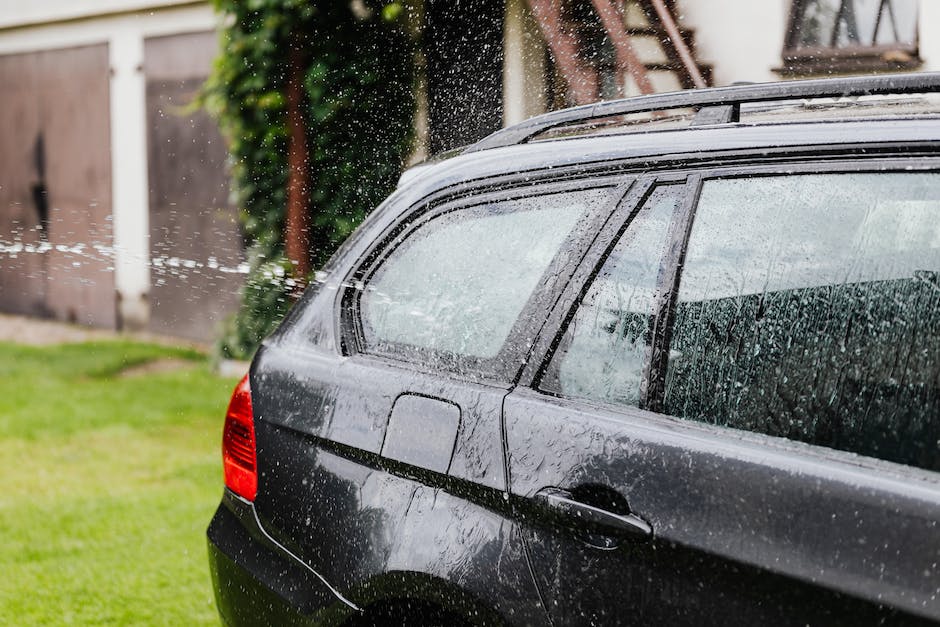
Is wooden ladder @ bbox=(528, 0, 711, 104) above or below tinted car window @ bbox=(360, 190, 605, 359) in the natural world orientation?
above

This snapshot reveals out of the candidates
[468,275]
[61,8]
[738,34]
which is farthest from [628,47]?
[61,8]

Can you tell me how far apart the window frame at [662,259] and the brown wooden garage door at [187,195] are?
26.5 feet

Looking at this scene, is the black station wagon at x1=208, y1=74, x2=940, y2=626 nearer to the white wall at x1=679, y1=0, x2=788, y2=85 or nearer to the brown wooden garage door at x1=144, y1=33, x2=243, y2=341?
the white wall at x1=679, y1=0, x2=788, y2=85

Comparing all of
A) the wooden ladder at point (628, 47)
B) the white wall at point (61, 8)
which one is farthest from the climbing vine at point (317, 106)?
the white wall at point (61, 8)

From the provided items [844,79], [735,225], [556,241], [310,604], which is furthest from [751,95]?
[310,604]

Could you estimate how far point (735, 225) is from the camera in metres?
1.86

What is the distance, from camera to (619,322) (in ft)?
6.38

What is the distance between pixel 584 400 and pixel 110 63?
1071 cm

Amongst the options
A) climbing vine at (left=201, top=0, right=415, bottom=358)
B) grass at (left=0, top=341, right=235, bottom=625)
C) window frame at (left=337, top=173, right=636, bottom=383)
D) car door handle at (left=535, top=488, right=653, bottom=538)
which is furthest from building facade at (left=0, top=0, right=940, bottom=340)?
car door handle at (left=535, top=488, right=653, bottom=538)

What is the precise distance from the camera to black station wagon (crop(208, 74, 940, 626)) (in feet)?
5.31

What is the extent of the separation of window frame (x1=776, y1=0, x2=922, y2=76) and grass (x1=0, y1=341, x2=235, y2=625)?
4479 mm

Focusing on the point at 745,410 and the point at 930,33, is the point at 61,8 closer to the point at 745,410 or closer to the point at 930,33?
the point at 930,33

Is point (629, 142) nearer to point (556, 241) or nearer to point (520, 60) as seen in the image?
point (556, 241)

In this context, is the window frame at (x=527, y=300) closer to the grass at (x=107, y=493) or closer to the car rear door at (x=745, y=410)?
the car rear door at (x=745, y=410)
